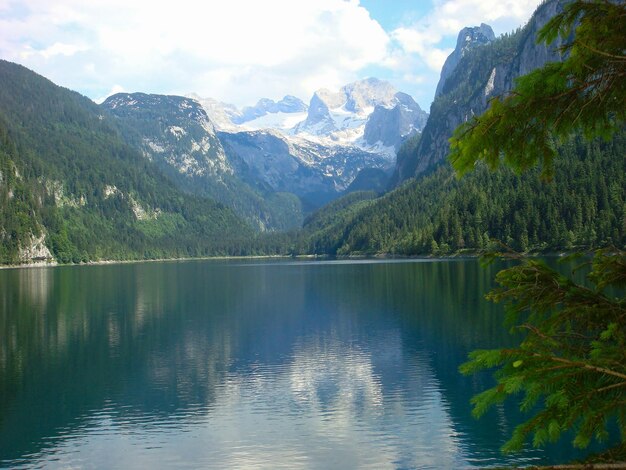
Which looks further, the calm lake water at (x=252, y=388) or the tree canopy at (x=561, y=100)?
the calm lake water at (x=252, y=388)

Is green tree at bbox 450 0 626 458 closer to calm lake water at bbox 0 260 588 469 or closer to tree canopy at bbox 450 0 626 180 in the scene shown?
tree canopy at bbox 450 0 626 180

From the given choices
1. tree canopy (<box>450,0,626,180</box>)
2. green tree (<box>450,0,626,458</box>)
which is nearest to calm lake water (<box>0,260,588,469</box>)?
green tree (<box>450,0,626,458</box>)

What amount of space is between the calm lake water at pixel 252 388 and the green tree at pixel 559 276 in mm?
21459

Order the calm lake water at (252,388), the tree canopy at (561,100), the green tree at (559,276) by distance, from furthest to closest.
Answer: the calm lake water at (252,388)
the tree canopy at (561,100)
the green tree at (559,276)

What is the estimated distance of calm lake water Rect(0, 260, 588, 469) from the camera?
32.5 m

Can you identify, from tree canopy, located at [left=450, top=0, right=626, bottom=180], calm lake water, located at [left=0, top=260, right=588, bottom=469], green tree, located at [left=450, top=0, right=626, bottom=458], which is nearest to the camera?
green tree, located at [left=450, top=0, right=626, bottom=458]

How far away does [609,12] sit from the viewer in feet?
29.8

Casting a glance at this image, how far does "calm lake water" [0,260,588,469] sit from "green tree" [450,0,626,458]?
21.5 metres

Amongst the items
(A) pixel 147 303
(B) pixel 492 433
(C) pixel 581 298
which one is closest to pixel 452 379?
(B) pixel 492 433

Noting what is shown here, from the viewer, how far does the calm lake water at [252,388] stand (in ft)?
107

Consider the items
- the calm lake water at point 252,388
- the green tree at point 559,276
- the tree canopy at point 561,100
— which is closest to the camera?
the green tree at point 559,276

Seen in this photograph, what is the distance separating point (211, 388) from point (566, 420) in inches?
1601

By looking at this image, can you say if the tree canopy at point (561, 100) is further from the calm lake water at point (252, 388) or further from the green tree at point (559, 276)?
the calm lake water at point (252, 388)

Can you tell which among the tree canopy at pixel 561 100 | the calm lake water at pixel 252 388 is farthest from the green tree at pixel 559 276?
the calm lake water at pixel 252 388
